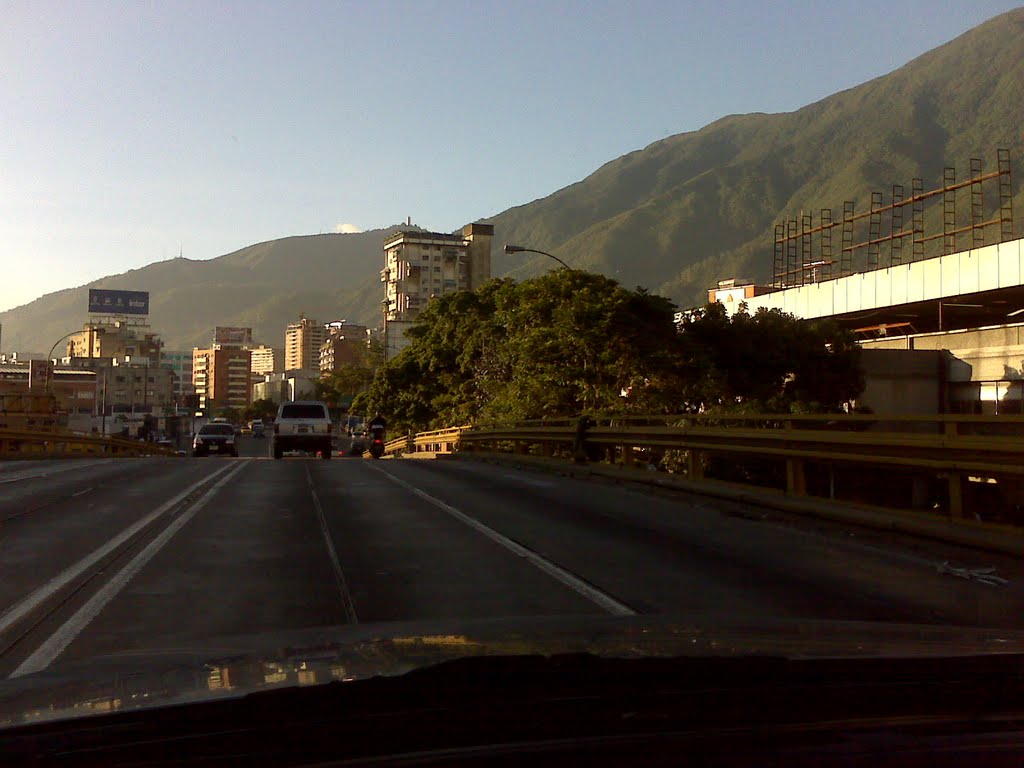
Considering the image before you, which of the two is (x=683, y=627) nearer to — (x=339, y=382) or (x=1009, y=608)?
(x=1009, y=608)

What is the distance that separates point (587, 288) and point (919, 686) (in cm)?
3196

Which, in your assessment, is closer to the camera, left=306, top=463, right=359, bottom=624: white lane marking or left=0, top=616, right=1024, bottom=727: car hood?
left=0, top=616, right=1024, bottom=727: car hood

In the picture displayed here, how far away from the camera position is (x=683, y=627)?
14.9ft

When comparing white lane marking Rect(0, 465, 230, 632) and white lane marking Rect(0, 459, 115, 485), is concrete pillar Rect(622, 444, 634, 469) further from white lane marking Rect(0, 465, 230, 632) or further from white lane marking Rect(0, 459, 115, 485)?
white lane marking Rect(0, 459, 115, 485)

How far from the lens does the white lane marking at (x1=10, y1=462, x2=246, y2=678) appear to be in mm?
5655

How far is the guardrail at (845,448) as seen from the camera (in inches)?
376

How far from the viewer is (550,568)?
8852 millimetres

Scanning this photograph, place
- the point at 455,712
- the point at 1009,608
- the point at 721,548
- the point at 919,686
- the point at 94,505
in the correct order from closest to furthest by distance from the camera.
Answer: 1. the point at 455,712
2. the point at 919,686
3. the point at 1009,608
4. the point at 721,548
5. the point at 94,505

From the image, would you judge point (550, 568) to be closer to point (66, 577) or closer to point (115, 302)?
point (66, 577)

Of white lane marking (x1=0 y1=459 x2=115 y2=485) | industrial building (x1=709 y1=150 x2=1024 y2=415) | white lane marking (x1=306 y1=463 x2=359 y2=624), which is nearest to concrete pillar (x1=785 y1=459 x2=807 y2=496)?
white lane marking (x1=306 y1=463 x2=359 y2=624)

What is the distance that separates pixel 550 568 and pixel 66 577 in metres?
4.08

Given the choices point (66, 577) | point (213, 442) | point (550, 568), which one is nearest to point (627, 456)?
point (550, 568)

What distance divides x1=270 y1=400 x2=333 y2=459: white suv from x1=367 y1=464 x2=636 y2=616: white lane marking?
23.4 meters

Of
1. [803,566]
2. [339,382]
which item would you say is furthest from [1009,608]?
[339,382]
